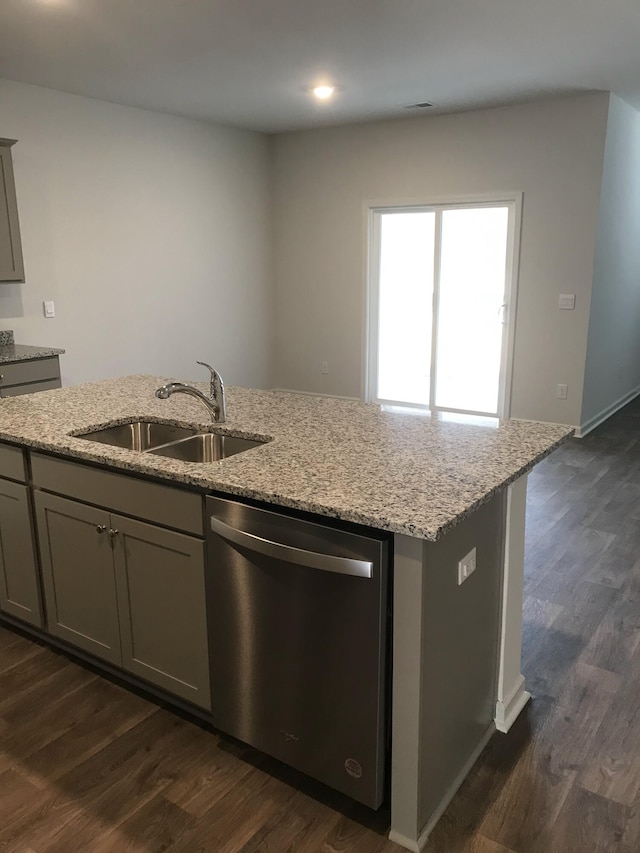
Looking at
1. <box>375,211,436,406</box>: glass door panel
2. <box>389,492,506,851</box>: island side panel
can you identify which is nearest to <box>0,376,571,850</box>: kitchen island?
<box>389,492,506,851</box>: island side panel

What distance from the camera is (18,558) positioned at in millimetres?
2611

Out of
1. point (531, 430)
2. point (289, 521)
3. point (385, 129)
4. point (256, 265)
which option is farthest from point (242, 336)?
point (289, 521)

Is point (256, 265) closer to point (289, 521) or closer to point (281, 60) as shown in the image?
point (281, 60)

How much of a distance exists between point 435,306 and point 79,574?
469 centimetres

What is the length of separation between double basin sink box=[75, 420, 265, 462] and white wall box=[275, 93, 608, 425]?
156 inches

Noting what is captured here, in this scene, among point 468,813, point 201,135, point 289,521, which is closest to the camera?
point 289,521

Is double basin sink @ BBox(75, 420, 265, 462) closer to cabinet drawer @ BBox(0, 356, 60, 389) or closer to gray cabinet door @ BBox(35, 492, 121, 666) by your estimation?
gray cabinet door @ BBox(35, 492, 121, 666)

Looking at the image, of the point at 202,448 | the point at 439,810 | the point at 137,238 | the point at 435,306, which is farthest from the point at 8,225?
the point at 439,810

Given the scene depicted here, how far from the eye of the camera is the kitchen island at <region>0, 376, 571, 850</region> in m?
1.67

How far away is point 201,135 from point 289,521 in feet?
17.2

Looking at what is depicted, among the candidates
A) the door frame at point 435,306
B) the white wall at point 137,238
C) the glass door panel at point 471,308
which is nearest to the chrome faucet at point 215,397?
the white wall at point 137,238

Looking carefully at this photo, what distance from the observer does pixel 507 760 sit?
6.86 feet

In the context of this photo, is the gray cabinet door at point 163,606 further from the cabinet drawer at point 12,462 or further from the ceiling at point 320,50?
the ceiling at point 320,50

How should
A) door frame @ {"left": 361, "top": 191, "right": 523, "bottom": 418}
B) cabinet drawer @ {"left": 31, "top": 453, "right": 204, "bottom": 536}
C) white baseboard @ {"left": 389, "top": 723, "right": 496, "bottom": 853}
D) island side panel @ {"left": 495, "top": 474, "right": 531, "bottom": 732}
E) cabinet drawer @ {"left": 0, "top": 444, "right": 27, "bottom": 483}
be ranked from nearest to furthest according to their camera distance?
white baseboard @ {"left": 389, "top": 723, "right": 496, "bottom": 853} → cabinet drawer @ {"left": 31, "top": 453, "right": 204, "bottom": 536} → island side panel @ {"left": 495, "top": 474, "right": 531, "bottom": 732} → cabinet drawer @ {"left": 0, "top": 444, "right": 27, "bottom": 483} → door frame @ {"left": 361, "top": 191, "right": 523, "bottom": 418}
